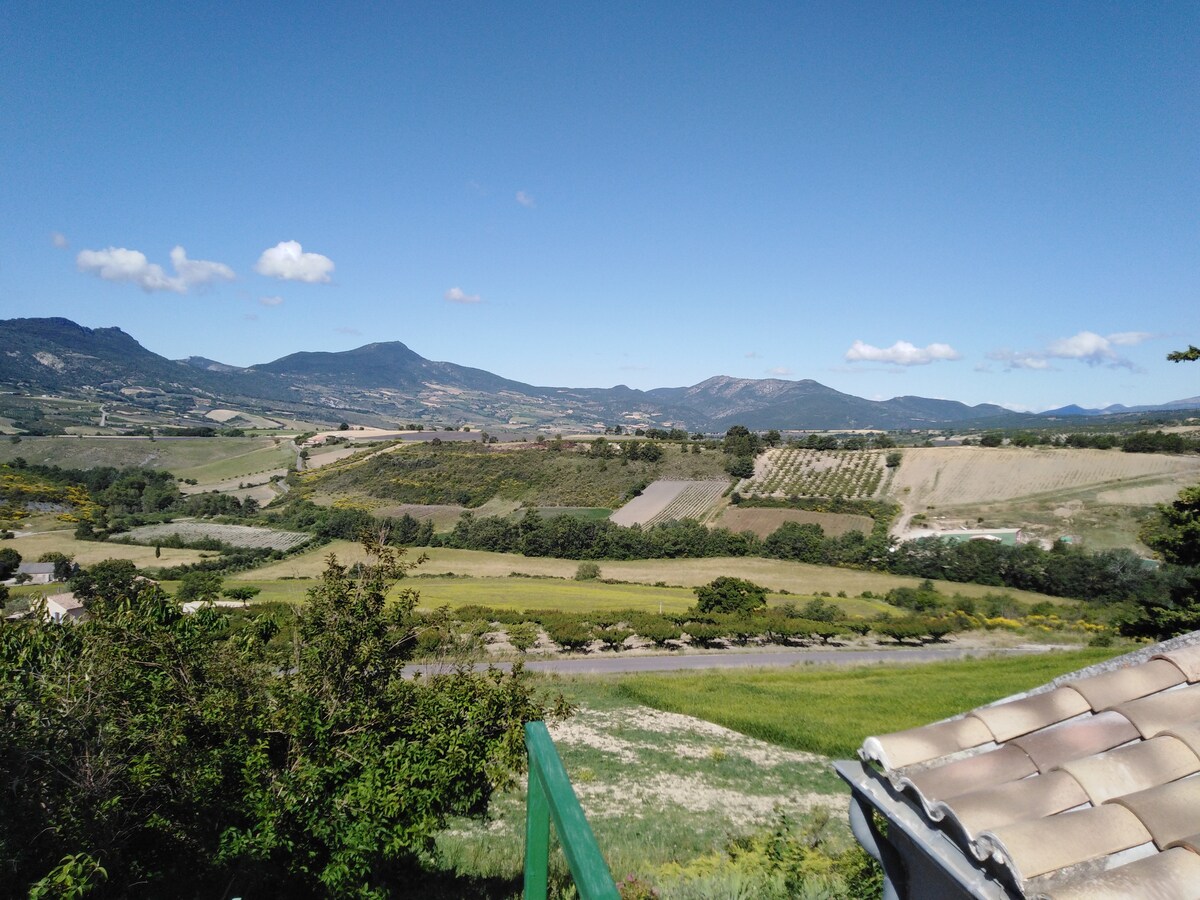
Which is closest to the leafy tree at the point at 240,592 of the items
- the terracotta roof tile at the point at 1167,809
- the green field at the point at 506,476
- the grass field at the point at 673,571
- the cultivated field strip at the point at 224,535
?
the grass field at the point at 673,571

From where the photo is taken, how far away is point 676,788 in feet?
52.2

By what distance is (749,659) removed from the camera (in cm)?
3572

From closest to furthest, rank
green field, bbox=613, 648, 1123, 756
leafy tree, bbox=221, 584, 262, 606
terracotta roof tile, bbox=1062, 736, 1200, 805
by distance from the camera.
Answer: terracotta roof tile, bbox=1062, 736, 1200, 805 → green field, bbox=613, 648, 1123, 756 → leafy tree, bbox=221, 584, 262, 606

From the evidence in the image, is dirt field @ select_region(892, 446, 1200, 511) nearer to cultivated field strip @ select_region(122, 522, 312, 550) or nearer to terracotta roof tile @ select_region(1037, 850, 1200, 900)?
cultivated field strip @ select_region(122, 522, 312, 550)

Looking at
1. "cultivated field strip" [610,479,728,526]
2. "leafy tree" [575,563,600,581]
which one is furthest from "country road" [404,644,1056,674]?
"cultivated field strip" [610,479,728,526]

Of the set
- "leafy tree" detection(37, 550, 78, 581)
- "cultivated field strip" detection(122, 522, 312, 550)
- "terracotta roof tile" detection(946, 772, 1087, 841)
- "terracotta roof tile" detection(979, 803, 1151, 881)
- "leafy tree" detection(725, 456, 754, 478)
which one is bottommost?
"cultivated field strip" detection(122, 522, 312, 550)

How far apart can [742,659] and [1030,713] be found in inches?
1344

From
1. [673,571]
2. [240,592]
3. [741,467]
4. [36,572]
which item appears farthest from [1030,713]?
[741,467]

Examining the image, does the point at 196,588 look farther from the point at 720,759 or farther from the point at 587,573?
the point at 720,759

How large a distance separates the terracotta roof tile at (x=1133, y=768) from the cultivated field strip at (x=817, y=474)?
84367mm

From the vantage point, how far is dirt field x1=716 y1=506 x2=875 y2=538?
235 ft

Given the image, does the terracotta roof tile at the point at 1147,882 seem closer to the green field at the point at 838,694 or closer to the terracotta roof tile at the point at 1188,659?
the terracotta roof tile at the point at 1188,659

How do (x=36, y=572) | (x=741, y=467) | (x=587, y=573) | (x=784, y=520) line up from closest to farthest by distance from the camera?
(x=36, y=572) → (x=587, y=573) → (x=784, y=520) → (x=741, y=467)

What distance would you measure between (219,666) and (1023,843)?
814 centimetres
